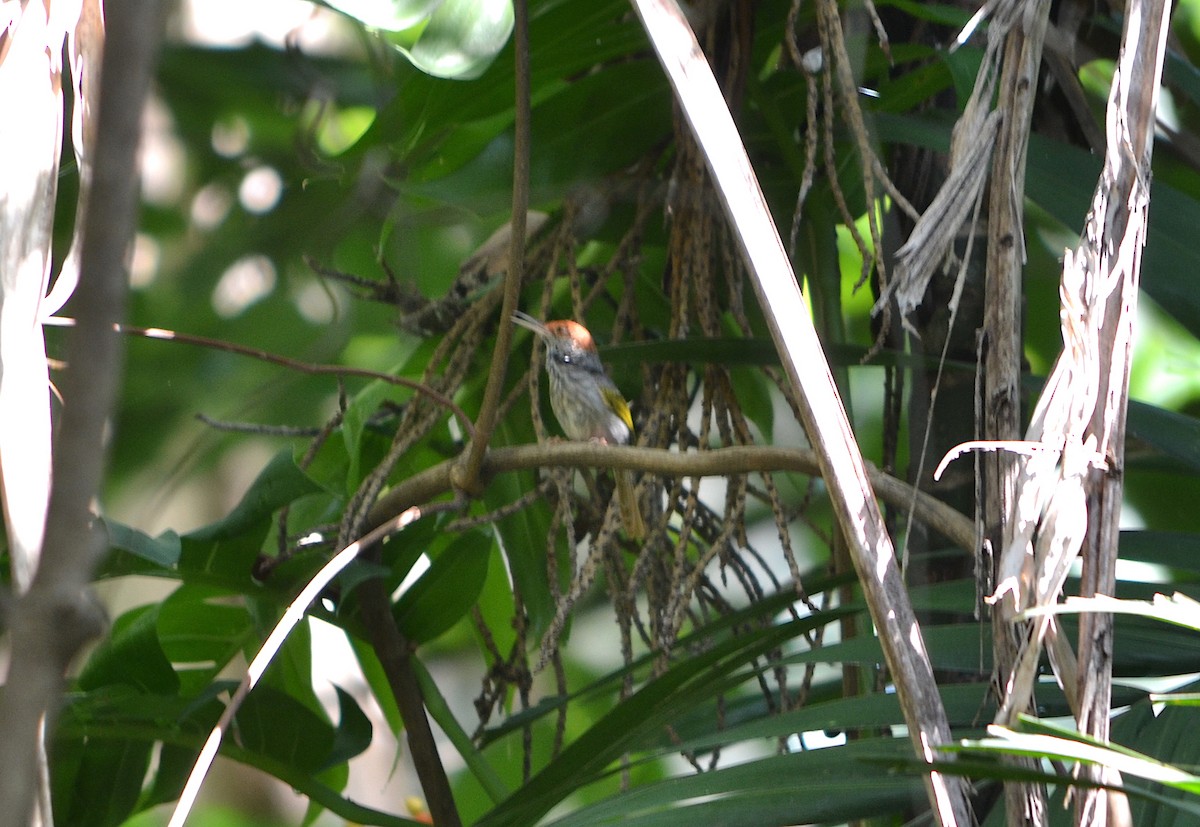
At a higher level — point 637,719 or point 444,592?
point 444,592

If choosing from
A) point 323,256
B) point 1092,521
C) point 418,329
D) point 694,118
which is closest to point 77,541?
point 694,118

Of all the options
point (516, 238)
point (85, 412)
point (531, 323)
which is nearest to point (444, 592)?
point (531, 323)

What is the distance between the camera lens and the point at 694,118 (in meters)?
0.87

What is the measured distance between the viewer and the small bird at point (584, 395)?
1.75m

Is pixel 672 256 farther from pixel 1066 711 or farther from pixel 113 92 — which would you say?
pixel 113 92

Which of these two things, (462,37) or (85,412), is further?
(462,37)

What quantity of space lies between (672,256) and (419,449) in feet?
1.84

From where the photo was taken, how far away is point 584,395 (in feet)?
9.56

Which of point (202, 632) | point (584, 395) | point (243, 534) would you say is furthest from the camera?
point (584, 395)

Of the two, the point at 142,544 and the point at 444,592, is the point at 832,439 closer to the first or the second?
the point at 142,544

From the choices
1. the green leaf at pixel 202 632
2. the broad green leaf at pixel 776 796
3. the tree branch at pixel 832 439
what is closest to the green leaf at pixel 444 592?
the green leaf at pixel 202 632

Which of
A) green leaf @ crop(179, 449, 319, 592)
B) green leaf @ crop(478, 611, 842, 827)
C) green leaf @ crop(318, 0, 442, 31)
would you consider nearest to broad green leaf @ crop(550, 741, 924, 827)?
green leaf @ crop(478, 611, 842, 827)

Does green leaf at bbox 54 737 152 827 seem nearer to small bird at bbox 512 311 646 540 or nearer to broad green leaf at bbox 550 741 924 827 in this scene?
small bird at bbox 512 311 646 540

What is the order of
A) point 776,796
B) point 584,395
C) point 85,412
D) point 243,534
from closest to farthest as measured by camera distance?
point 85,412 < point 776,796 < point 243,534 < point 584,395
